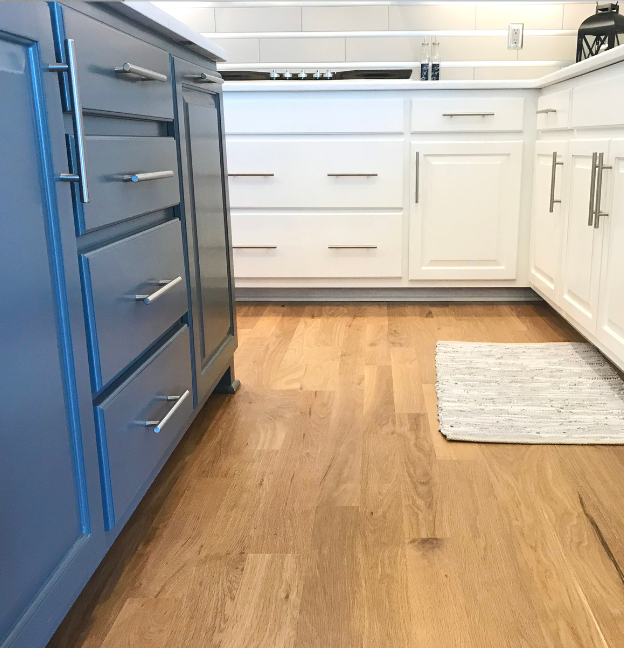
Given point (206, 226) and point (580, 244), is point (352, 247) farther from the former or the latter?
point (206, 226)

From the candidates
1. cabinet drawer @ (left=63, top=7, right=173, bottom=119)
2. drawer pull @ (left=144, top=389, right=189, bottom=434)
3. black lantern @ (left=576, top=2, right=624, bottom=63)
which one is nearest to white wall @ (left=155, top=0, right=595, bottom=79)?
black lantern @ (left=576, top=2, right=624, bottom=63)

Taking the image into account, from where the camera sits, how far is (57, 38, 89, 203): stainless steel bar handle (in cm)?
93

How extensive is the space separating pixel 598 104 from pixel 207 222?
1188 millimetres

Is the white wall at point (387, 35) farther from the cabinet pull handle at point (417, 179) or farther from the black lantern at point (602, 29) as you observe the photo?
the cabinet pull handle at point (417, 179)

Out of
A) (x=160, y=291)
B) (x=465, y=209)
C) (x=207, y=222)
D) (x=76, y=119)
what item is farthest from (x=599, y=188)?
(x=76, y=119)

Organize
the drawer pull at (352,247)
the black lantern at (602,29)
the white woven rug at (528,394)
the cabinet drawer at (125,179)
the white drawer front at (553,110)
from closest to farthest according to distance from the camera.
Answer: the cabinet drawer at (125,179), the white woven rug at (528,394), the white drawer front at (553,110), the black lantern at (602,29), the drawer pull at (352,247)

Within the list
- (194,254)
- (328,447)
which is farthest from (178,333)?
(328,447)

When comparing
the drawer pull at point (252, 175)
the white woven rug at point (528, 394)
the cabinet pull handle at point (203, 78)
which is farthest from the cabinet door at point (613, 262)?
the drawer pull at point (252, 175)

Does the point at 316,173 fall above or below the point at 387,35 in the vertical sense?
below

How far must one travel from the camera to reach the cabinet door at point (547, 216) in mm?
2531

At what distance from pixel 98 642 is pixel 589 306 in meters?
1.68

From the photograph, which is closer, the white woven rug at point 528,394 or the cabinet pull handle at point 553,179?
the white woven rug at point 528,394

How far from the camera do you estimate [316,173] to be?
2.98 meters

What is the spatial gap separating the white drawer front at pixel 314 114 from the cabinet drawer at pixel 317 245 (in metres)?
0.35
